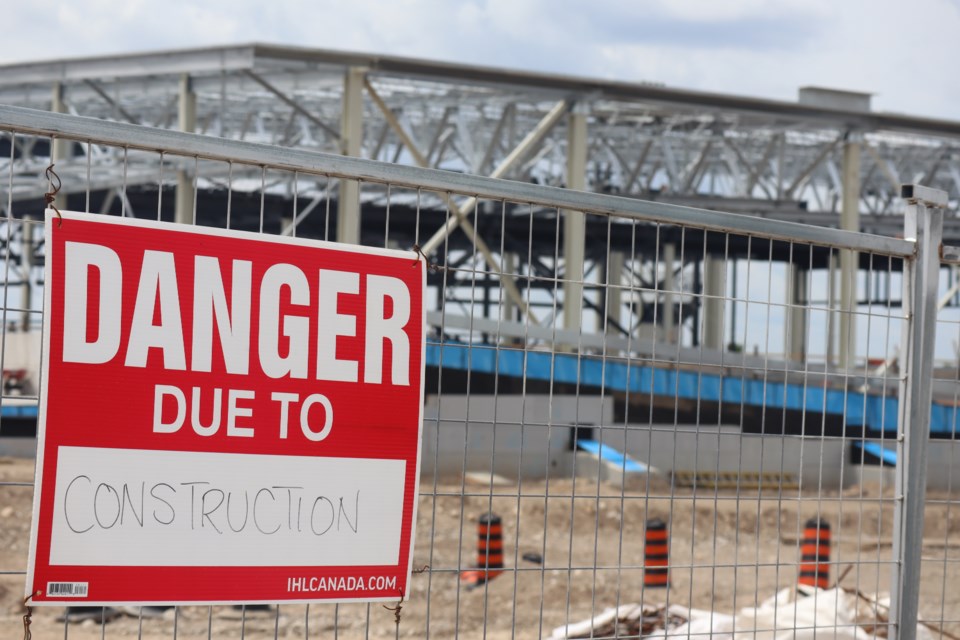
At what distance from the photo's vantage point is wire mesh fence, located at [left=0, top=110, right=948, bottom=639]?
3.74m

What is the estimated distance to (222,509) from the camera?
332 centimetres

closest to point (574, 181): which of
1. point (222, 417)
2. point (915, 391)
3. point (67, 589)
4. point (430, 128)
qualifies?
point (430, 128)

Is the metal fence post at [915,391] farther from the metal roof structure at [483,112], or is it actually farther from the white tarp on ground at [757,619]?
the metal roof structure at [483,112]

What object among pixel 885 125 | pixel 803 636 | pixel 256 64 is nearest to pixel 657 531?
pixel 803 636

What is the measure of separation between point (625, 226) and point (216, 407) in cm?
3083

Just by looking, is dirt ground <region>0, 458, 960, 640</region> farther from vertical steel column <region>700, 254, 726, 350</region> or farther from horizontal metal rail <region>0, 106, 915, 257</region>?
vertical steel column <region>700, 254, 726, 350</region>

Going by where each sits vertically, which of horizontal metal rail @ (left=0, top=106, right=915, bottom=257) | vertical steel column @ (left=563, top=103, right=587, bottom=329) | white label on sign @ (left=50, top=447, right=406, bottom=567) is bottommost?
white label on sign @ (left=50, top=447, right=406, bottom=567)

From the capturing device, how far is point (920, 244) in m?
4.89

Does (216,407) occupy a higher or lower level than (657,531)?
higher

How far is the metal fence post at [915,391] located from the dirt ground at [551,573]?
125 cm

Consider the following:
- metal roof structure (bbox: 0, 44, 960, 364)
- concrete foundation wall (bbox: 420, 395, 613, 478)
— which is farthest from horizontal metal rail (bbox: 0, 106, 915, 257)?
concrete foundation wall (bbox: 420, 395, 613, 478)

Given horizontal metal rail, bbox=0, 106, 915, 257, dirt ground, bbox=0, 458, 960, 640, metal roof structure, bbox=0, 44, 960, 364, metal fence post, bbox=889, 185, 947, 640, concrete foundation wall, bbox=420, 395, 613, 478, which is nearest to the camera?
horizontal metal rail, bbox=0, 106, 915, 257

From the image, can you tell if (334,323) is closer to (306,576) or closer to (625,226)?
(306,576)

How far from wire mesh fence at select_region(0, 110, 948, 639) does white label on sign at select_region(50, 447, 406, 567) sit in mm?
150
